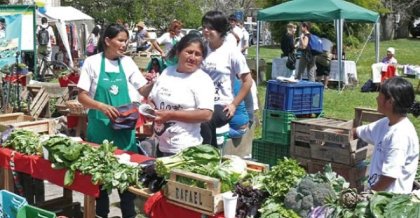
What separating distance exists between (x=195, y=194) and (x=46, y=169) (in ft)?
5.51

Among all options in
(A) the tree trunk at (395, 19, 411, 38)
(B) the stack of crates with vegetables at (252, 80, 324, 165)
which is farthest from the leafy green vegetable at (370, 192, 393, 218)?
(A) the tree trunk at (395, 19, 411, 38)

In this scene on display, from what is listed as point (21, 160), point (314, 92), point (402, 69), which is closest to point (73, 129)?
point (314, 92)

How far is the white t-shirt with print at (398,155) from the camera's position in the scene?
145 inches

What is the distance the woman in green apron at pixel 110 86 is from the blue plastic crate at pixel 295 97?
278 centimetres

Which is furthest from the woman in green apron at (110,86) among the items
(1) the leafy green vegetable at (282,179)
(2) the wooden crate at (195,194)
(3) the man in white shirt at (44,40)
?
(3) the man in white shirt at (44,40)

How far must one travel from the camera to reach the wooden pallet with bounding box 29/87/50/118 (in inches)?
424

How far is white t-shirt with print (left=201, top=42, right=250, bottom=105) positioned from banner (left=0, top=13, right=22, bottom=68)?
27.3 feet

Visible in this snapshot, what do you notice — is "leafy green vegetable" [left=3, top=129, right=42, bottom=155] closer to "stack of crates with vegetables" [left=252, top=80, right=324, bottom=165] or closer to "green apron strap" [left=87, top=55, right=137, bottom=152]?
"green apron strap" [left=87, top=55, right=137, bottom=152]

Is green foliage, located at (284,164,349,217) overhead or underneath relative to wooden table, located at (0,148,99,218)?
overhead

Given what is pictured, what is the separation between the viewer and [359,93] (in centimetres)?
1552

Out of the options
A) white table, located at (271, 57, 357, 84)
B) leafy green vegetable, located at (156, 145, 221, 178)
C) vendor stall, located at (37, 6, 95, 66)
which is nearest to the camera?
leafy green vegetable, located at (156, 145, 221, 178)

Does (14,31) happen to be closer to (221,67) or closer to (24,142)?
(24,142)

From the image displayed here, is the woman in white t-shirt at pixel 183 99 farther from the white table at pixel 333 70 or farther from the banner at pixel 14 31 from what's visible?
the white table at pixel 333 70

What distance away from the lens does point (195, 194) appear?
368cm
